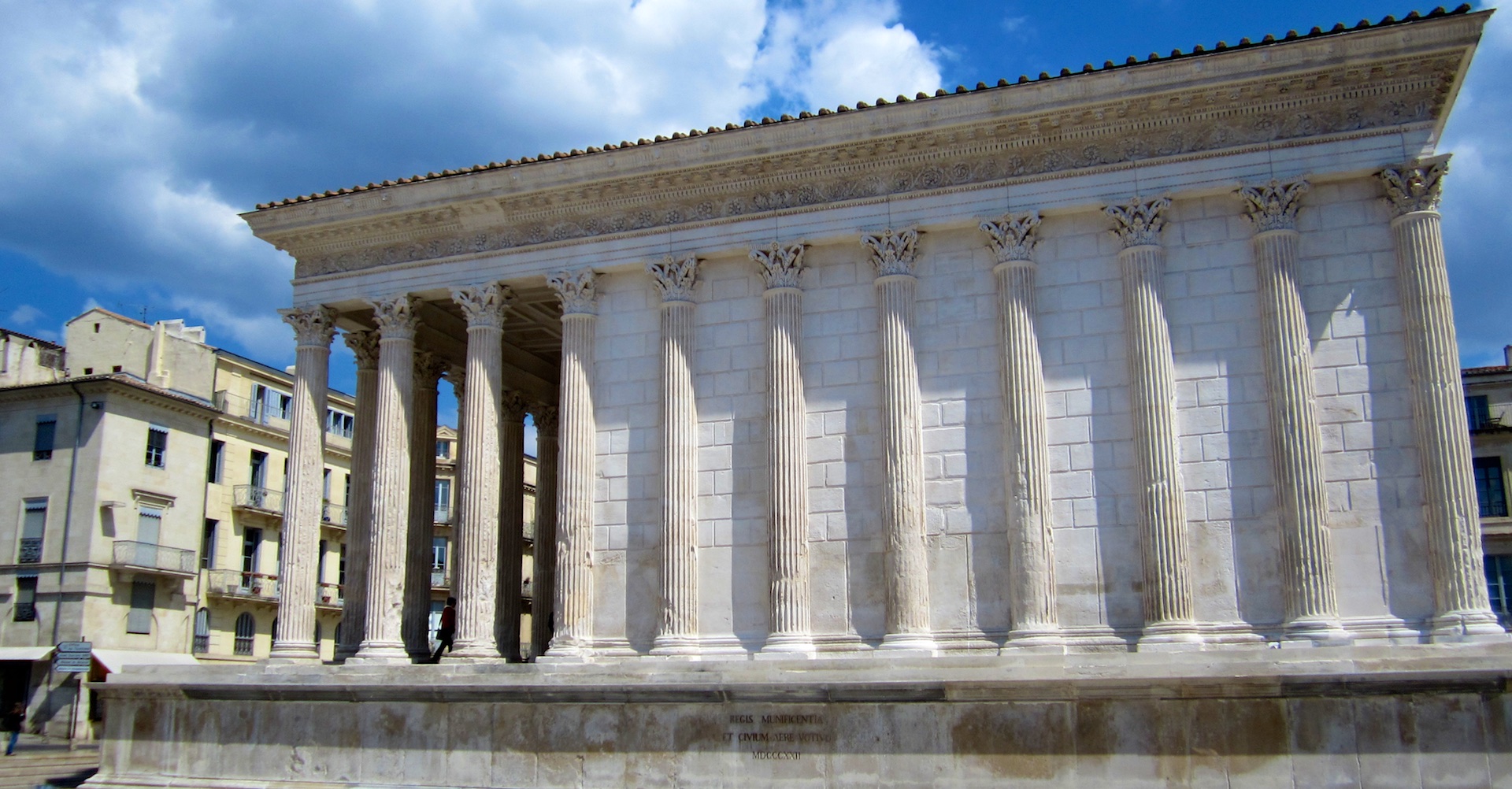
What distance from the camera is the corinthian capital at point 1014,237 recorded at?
21.3 metres

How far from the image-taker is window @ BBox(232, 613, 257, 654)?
44.1 meters

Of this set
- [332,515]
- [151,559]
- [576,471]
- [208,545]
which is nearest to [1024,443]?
[576,471]

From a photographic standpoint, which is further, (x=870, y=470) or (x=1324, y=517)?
(x=870, y=470)

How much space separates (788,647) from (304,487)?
418 inches

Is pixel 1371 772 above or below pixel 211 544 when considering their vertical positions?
below

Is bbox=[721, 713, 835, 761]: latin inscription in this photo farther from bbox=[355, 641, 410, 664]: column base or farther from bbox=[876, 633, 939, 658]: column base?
bbox=[355, 641, 410, 664]: column base

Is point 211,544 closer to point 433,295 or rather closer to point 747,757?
point 433,295

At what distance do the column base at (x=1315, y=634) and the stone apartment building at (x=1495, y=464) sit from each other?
22.9 m

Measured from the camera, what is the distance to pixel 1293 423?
1945cm

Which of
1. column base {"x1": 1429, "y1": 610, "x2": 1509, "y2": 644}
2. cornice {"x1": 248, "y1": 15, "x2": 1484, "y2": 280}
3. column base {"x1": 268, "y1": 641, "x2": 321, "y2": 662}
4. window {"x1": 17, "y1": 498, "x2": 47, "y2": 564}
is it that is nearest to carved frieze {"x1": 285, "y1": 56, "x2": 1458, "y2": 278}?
cornice {"x1": 248, "y1": 15, "x2": 1484, "y2": 280}

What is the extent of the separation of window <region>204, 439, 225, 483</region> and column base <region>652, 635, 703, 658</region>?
93.2 feet

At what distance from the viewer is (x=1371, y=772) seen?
14.9 meters

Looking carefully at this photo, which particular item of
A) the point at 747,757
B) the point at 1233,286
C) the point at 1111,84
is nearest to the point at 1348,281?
the point at 1233,286

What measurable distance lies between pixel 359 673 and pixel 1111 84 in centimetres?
1595
